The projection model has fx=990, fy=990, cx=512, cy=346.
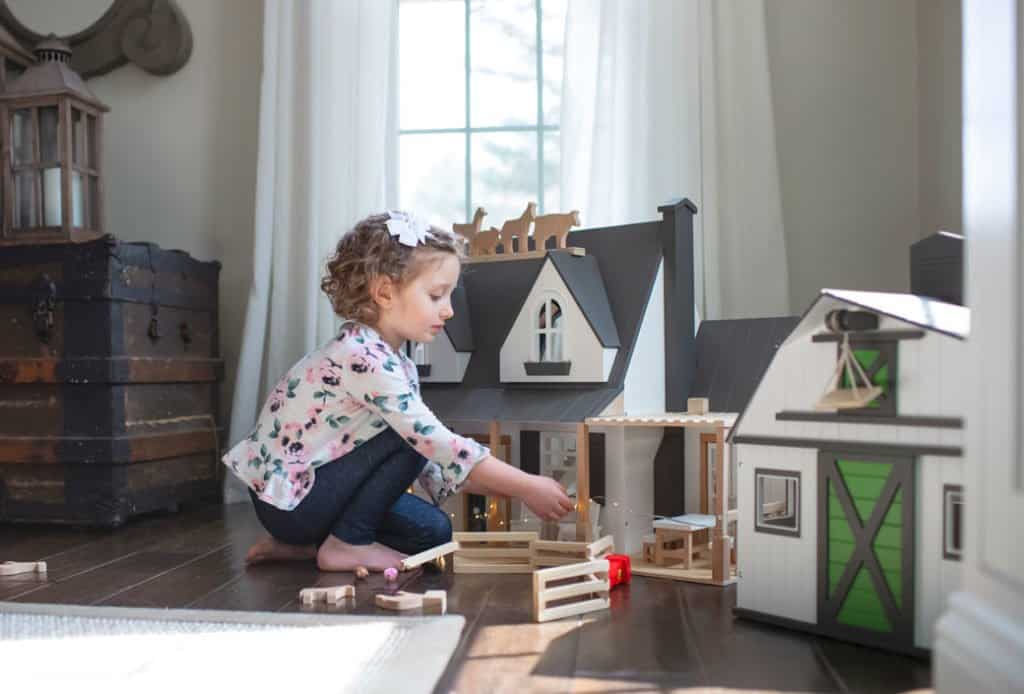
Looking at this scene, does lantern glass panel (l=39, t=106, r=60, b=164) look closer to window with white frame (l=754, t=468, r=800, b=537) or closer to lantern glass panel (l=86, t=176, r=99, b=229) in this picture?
lantern glass panel (l=86, t=176, r=99, b=229)

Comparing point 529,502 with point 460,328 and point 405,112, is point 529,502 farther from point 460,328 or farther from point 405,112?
point 405,112

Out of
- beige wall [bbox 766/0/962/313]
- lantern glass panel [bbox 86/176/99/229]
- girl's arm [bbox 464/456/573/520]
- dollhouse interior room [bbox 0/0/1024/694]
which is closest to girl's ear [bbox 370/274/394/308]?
dollhouse interior room [bbox 0/0/1024/694]

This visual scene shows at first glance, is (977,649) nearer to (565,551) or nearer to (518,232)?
(565,551)

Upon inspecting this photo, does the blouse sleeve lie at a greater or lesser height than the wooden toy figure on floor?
lesser

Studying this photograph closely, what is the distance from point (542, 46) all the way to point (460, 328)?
109 centimetres

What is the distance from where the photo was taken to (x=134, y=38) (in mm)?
2908

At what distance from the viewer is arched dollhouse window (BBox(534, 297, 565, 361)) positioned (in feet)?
6.56

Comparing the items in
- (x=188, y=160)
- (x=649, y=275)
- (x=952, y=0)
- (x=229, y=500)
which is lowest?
→ (x=229, y=500)

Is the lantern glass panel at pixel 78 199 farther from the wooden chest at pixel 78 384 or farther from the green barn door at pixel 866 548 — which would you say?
the green barn door at pixel 866 548

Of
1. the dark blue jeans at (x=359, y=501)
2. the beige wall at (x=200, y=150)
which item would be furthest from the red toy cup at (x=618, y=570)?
the beige wall at (x=200, y=150)

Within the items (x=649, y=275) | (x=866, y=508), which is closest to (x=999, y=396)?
(x=866, y=508)

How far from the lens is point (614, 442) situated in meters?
1.85

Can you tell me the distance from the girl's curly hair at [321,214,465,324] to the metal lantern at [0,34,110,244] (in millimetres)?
921

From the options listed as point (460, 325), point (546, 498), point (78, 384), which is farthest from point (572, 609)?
point (78, 384)
